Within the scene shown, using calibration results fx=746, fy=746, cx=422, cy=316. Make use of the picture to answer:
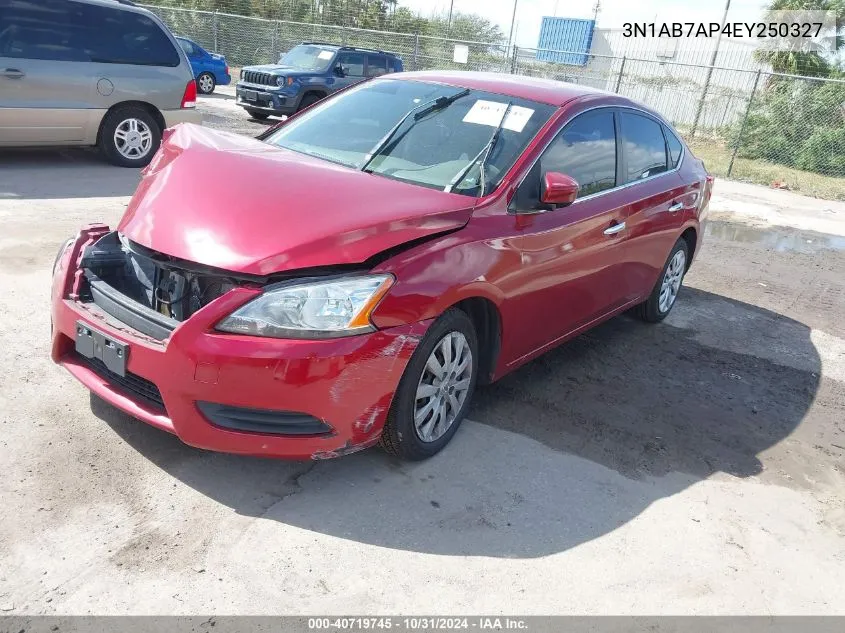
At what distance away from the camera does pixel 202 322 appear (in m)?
2.87

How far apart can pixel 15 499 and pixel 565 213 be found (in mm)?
2966

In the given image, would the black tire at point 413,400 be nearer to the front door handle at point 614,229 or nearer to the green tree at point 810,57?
the front door handle at point 614,229

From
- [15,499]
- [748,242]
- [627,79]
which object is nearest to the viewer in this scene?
[15,499]

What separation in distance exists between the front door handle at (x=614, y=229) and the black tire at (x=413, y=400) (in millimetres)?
1423

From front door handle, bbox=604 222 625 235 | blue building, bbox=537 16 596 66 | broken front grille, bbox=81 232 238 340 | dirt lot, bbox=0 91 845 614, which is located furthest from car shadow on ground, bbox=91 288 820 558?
blue building, bbox=537 16 596 66

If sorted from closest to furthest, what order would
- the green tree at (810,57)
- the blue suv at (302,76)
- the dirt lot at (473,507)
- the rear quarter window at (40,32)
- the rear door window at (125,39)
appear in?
the dirt lot at (473,507)
the rear quarter window at (40,32)
the rear door window at (125,39)
the blue suv at (302,76)
the green tree at (810,57)

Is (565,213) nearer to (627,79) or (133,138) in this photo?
(133,138)

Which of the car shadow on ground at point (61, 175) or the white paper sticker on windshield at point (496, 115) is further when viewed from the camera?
the car shadow on ground at point (61, 175)

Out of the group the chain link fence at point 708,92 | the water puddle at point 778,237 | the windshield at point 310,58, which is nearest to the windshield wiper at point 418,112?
the water puddle at point 778,237

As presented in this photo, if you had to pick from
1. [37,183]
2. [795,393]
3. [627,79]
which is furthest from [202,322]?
[627,79]

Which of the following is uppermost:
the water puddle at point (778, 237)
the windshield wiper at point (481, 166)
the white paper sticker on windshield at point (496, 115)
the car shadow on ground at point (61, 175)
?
the white paper sticker on windshield at point (496, 115)

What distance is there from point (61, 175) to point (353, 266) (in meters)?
6.73

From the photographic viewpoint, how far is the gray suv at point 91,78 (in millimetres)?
7988
